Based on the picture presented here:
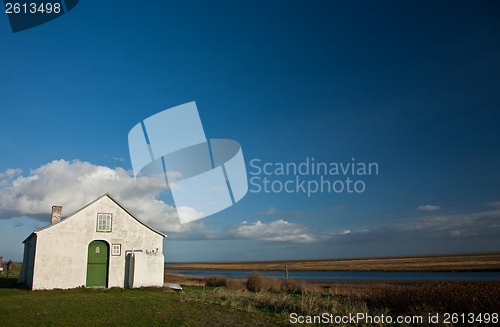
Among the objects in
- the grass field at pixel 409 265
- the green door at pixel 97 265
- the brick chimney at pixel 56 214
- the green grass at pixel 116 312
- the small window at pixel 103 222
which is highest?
the brick chimney at pixel 56 214

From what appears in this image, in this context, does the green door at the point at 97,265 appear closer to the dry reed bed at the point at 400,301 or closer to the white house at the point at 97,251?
the white house at the point at 97,251

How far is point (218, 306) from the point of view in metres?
16.4

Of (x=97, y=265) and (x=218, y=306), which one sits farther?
(x=97, y=265)

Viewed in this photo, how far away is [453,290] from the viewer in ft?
43.5

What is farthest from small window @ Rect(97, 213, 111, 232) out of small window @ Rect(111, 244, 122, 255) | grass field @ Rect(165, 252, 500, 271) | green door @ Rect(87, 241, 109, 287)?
grass field @ Rect(165, 252, 500, 271)

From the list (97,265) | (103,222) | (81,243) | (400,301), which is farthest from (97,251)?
(400,301)

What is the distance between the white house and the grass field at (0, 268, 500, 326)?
1910 millimetres

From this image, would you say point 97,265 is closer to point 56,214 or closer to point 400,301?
point 56,214

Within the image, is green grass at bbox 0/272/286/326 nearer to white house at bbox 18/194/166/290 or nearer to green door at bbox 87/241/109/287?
white house at bbox 18/194/166/290

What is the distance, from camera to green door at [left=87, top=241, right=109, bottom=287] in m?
22.5

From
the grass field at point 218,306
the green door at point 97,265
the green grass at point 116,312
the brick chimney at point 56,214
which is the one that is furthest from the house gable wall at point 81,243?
the brick chimney at point 56,214

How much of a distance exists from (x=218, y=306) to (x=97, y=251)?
10.9 m

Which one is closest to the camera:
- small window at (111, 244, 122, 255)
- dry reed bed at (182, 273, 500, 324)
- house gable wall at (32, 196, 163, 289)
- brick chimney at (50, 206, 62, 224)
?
dry reed bed at (182, 273, 500, 324)

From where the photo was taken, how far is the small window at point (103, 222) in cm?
2334
